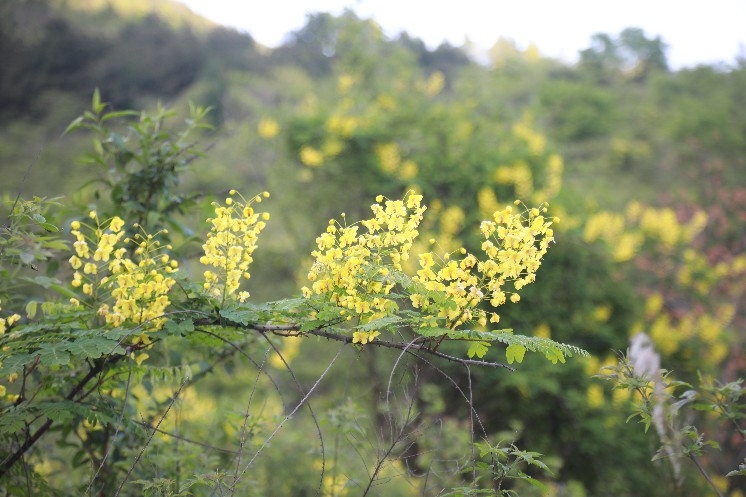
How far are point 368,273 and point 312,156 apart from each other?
6442 mm

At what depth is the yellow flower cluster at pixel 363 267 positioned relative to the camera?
6.70 ft

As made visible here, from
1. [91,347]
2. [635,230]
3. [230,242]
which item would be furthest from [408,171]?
[91,347]

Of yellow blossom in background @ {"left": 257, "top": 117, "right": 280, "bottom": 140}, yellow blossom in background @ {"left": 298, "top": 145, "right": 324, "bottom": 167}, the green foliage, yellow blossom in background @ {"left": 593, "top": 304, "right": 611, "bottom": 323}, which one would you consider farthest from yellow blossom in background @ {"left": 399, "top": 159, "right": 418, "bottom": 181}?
the green foliage

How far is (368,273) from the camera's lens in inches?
80.0

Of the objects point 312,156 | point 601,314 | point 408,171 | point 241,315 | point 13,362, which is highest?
point 312,156

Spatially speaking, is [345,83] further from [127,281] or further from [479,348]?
[479,348]

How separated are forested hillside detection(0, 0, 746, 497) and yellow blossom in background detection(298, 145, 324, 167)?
0.03m

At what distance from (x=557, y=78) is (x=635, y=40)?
507cm

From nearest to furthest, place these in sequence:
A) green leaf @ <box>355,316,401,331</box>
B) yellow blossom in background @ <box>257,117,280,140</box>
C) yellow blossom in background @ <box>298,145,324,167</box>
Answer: green leaf @ <box>355,316,401,331</box> < yellow blossom in background @ <box>298,145,324,167</box> < yellow blossom in background @ <box>257,117,280,140</box>

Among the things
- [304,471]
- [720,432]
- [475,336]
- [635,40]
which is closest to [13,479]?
[475,336]

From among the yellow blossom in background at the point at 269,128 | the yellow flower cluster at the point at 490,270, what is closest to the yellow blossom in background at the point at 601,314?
the yellow blossom in background at the point at 269,128

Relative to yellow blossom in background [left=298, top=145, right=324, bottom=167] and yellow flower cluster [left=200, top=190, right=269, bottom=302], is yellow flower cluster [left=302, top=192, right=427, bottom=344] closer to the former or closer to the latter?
yellow flower cluster [left=200, top=190, right=269, bottom=302]

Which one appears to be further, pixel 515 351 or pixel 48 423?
pixel 48 423

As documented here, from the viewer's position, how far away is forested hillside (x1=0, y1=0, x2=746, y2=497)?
2.20 m
